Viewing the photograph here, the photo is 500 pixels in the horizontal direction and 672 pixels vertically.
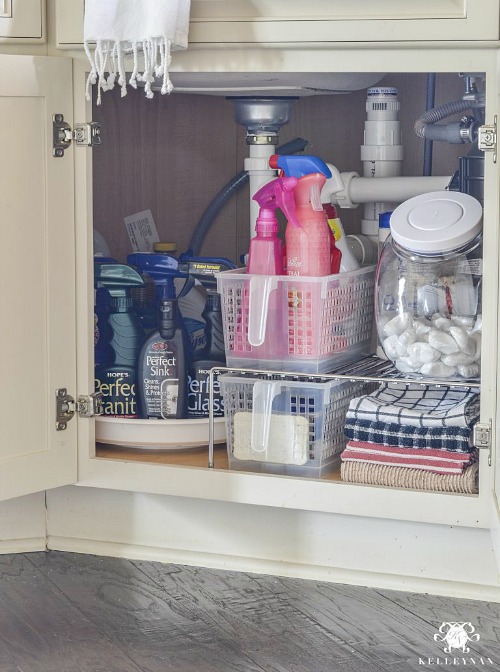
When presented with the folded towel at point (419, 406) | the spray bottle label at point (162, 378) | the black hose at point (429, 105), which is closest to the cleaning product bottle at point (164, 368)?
the spray bottle label at point (162, 378)

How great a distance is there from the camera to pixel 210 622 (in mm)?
1566

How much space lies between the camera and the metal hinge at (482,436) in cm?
155

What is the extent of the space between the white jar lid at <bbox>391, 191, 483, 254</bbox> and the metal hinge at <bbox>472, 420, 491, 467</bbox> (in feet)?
0.89

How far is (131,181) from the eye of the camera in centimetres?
225

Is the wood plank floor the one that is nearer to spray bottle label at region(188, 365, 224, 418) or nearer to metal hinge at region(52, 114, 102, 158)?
spray bottle label at region(188, 365, 224, 418)

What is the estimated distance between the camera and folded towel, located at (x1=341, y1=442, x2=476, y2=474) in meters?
1.60

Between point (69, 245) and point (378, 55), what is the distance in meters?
0.57

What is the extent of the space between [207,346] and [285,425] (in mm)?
288

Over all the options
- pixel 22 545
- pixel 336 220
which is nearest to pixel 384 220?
pixel 336 220

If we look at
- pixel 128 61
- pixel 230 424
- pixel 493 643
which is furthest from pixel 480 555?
pixel 128 61

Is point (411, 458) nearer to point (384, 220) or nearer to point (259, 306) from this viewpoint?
point (259, 306)

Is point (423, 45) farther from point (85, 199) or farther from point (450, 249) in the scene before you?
point (85, 199)

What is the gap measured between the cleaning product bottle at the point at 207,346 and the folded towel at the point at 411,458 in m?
0.31

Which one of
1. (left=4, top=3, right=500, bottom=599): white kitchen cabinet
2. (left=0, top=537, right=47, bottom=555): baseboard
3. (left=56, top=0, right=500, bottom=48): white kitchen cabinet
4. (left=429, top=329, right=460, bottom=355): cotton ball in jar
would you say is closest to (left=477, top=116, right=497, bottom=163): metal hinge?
(left=4, top=3, right=500, bottom=599): white kitchen cabinet
